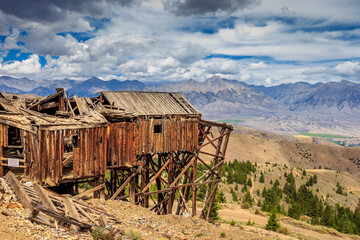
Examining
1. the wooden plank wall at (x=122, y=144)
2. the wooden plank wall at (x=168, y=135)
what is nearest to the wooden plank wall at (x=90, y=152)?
the wooden plank wall at (x=122, y=144)

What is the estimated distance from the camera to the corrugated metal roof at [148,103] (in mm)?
19219

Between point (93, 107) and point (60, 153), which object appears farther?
point (93, 107)

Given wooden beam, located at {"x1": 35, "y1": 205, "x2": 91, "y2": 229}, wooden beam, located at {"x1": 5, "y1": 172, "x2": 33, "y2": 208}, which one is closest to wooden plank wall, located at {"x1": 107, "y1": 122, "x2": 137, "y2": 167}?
wooden beam, located at {"x1": 5, "y1": 172, "x2": 33, "y2": 208}

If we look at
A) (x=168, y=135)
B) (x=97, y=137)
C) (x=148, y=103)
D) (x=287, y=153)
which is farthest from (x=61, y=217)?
(x=287, y=153)

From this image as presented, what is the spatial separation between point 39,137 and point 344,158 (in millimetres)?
169907

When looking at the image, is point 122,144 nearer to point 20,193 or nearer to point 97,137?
point 97,137

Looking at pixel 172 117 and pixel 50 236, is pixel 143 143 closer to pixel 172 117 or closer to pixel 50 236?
pixel 172 117

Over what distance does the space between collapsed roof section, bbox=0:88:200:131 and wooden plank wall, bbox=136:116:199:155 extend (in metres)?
0.56

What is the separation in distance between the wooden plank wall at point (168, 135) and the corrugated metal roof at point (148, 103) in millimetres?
657

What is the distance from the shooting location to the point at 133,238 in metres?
12.3

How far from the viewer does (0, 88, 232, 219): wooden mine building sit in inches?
575

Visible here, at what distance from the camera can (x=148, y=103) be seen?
20.2 meters

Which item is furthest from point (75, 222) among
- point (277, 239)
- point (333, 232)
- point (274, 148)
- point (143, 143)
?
point (274, 148)

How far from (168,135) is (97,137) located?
543cm
